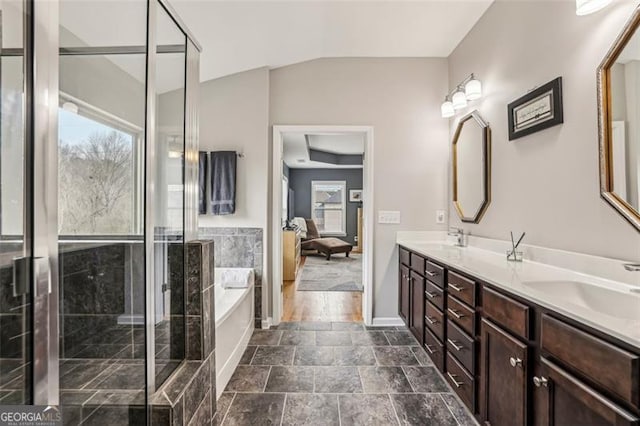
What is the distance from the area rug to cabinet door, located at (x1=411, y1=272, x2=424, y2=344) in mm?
1537

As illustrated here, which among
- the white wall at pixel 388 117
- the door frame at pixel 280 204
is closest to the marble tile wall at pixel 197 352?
the door frame at pixel 280 204

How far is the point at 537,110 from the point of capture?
1.74 metres

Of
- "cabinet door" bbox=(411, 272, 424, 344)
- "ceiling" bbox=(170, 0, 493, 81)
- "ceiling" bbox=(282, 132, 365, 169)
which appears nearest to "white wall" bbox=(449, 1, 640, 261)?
"ceiling" bbox=(170, 0, 493, 81)

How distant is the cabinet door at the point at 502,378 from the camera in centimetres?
112

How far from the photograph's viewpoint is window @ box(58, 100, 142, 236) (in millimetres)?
1255

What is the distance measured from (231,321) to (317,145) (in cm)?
482

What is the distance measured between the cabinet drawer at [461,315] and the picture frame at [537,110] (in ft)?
3.82

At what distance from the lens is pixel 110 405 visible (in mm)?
1287

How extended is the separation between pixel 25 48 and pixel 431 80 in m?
3.11

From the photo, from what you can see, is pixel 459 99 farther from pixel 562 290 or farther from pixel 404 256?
pixel 562 290

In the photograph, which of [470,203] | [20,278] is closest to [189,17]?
[20,278]

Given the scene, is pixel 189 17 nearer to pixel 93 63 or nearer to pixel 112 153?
pixel 93 63

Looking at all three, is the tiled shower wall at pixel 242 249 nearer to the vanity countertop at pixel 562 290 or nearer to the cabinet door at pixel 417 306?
the cabinet door at pixel 417 306

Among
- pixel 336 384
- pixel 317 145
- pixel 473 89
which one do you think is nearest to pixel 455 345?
pixel 336 384
